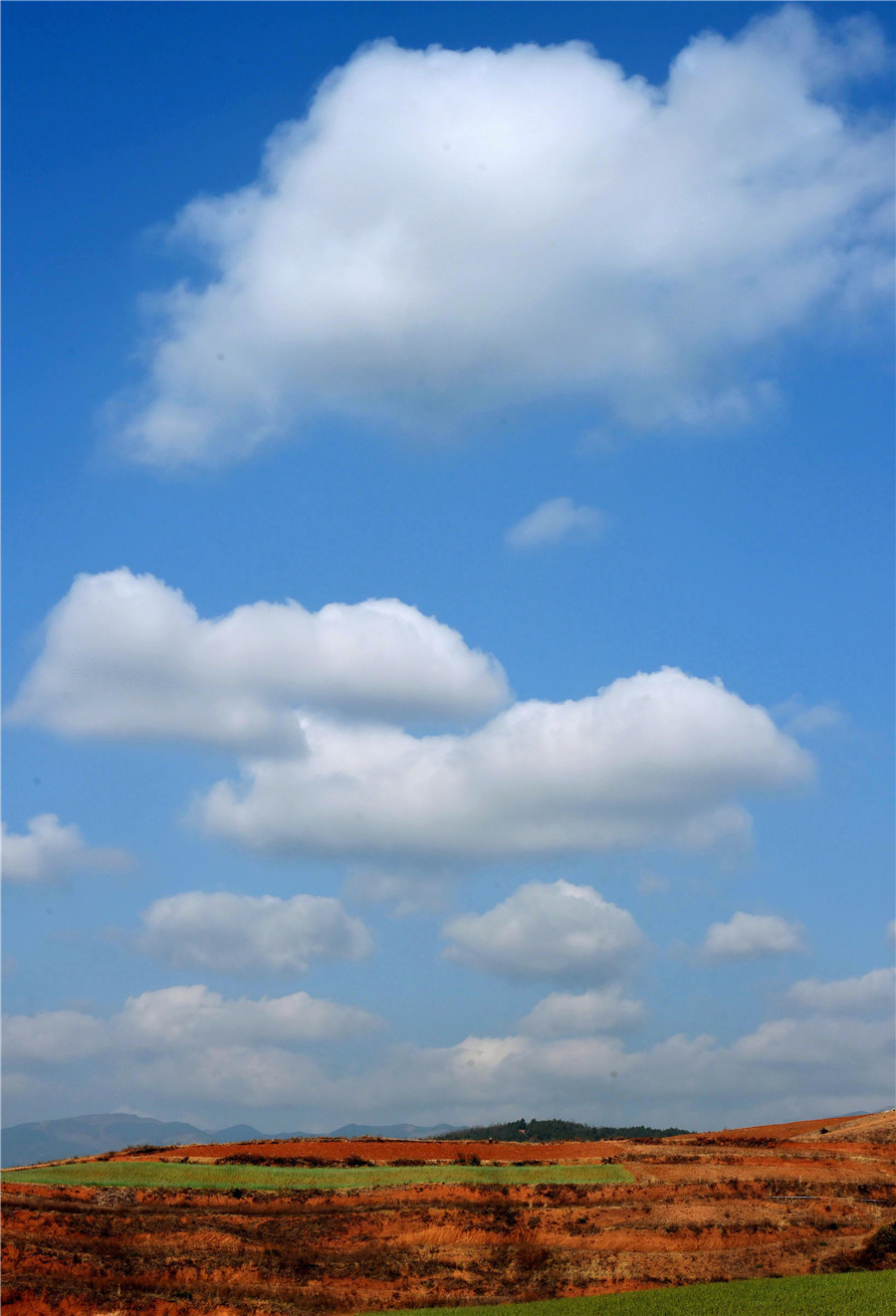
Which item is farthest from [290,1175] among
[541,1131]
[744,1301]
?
[541,1131]

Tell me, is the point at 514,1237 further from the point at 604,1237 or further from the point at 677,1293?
the point at 677,1293

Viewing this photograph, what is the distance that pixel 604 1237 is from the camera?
51562mm

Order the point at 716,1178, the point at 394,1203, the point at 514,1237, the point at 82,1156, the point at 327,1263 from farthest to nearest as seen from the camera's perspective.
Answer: the point at 82,1156, the point at 716,1178, the point at 394,1203, the point at 514,1237, the point at 327,1263

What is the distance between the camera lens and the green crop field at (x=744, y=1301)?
38438 mm

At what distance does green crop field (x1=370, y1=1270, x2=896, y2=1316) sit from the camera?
38.4 m

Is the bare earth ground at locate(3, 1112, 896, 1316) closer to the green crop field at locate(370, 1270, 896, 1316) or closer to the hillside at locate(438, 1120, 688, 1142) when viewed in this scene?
the green crop field at locate(370, 1270, 896, 1316)

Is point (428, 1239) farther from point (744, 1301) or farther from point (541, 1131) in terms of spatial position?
point (541, 1131)

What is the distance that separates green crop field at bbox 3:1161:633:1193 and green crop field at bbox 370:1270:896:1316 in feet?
70.3

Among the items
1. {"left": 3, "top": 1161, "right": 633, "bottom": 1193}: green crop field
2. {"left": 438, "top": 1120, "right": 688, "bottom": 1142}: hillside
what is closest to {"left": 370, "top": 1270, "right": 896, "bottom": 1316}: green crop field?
{"left": 3, "top": 1161, "right": 633, "bottom": 1193}: green crop field

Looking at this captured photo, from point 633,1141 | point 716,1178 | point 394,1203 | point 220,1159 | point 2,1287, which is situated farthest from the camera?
point 633,1141

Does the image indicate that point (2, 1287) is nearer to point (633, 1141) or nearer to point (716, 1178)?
point (716, 1178)

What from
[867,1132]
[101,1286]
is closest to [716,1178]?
[867,1132]

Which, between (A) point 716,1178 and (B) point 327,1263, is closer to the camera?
(B) point 327,1263

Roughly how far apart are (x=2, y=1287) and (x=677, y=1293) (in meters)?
26.6
